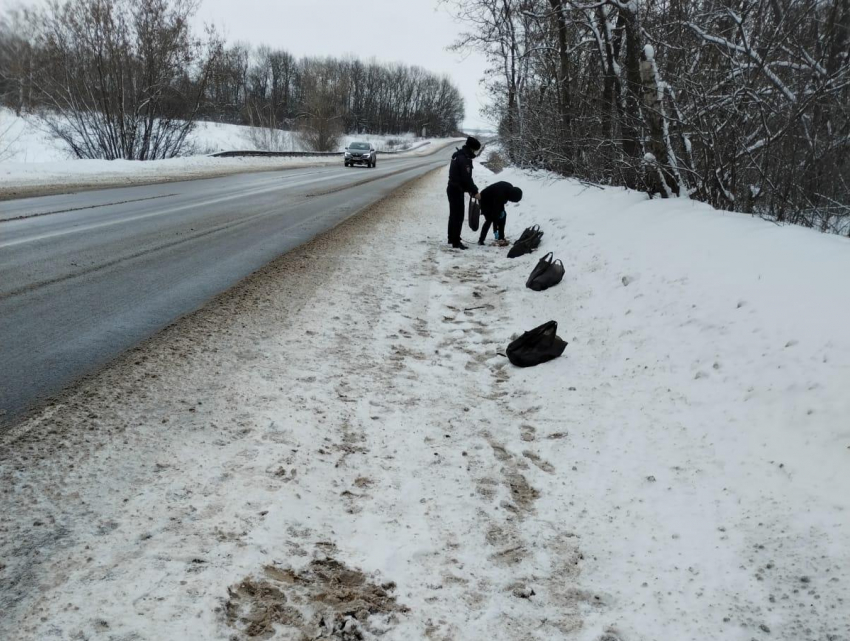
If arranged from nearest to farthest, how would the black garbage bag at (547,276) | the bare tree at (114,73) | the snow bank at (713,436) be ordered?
the snow bank at (713,436)
the black garbage bag at (547,276)
the bare tree at (114,73)

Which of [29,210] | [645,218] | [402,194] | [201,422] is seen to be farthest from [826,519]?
[402,194]

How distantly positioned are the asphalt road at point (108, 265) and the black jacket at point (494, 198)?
121 inches

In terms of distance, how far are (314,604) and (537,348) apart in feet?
9.96

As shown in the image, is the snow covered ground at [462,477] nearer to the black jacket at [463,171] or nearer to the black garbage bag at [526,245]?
the black garbage bag at [526,245]

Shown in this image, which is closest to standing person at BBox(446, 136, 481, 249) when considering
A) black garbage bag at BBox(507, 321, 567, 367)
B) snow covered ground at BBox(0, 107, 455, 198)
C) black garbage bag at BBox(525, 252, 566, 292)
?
black garbage bag at BBox(525, 252, 566, 292)

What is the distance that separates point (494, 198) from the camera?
30.9 ft

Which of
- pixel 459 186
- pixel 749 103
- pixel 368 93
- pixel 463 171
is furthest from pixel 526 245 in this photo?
pixel 368 93

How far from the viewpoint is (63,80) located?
27.0 m

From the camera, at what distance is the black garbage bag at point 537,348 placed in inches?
183

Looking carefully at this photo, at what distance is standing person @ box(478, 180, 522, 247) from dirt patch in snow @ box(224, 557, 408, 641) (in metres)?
7.79

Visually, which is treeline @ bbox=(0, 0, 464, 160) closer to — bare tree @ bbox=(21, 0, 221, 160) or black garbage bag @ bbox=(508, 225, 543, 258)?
bare tree @ bbox=(21, 0, 221, 160)

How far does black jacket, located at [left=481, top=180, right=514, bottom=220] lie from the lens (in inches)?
365

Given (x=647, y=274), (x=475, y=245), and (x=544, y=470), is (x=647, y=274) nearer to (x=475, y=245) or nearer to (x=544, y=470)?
(x=544, y=470)

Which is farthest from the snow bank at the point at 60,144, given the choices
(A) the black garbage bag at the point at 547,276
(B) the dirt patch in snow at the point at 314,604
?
(B) the dirt patch in snow at the point at 314,604
